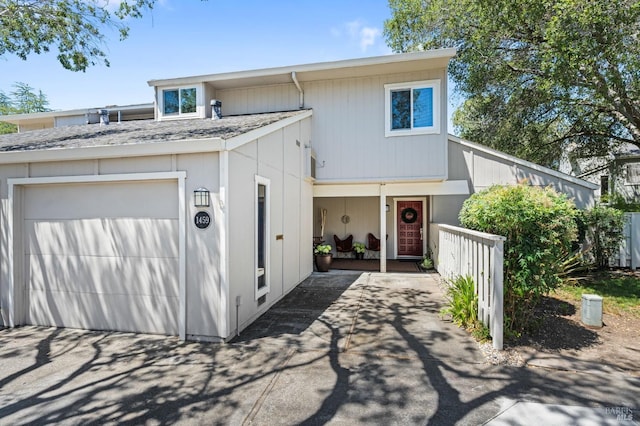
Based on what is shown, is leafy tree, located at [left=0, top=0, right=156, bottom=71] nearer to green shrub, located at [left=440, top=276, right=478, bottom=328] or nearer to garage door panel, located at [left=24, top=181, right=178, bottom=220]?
A: garage door panel, located at [left=24, top=181, right=178, bottom=220]

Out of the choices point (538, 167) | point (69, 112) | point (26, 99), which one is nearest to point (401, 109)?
point (538, 167)

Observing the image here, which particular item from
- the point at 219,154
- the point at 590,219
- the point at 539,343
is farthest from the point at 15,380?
the point at 590,219

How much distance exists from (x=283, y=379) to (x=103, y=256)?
348 cm

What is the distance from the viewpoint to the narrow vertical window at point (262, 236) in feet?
17.9

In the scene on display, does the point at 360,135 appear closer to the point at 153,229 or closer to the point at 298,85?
the point at 298,85

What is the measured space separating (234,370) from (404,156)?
675cm

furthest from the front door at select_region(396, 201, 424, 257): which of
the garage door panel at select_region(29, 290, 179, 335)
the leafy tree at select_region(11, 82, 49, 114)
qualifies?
the leafy tree at select_region(11, 82, 49, 114)

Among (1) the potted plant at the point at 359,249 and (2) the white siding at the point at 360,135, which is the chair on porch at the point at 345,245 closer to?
(1) the potted plant at the point at 359,249

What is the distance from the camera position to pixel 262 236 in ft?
19.0

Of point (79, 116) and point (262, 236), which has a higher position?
point (79, 116)

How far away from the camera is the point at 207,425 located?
2701mm

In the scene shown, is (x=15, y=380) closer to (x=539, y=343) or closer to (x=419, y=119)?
(x=539, y=343)

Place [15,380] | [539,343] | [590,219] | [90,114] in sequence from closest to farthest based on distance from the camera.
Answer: [15,380] < [539,343] < [590,219] < [90,114]

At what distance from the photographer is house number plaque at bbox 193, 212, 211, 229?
14.4 feet
